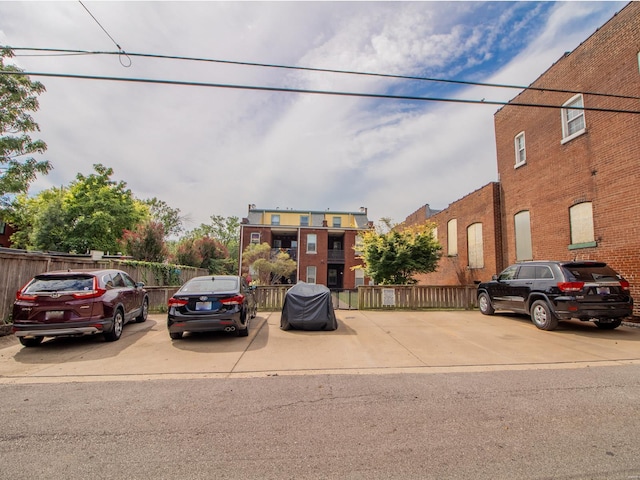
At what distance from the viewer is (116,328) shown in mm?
7574

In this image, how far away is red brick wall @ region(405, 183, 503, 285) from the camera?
50.1 ft

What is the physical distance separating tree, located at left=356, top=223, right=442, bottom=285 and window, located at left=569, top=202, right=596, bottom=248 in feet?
16.3

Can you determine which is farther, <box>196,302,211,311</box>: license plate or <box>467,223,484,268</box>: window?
<box>467,223,484,268</box>: window

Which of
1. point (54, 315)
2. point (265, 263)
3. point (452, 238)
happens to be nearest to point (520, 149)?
point (452, 238)

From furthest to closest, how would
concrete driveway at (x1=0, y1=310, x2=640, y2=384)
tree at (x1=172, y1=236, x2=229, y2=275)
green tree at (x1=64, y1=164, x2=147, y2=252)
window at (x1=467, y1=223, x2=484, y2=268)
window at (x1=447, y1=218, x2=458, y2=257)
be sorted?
tree at (x1=172, y1=236, x2=229, y2=275), green tree at (x1=64, y1=164, x2=147, y2=252), window at (x1=447, y1=218, x2=458, y2=257), window at (x1=467, y1=223, x2=484, y2=268), concrete driveway at (x1=0, y1=310, x2=640, y2=384)

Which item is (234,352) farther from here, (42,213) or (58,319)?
(42,213)

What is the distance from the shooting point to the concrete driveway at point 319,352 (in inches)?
211

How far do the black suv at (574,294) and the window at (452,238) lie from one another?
31.0 ft

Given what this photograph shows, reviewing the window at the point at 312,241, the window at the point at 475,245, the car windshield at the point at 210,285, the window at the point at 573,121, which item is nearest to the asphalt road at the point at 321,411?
the car windshield at the point at 210,285

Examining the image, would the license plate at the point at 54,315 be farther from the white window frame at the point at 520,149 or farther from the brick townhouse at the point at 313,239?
the brick townhouse at the point at 313,239

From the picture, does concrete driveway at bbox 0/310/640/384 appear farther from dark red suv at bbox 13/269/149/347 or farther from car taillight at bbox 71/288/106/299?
car taillight at bbox 71/288/106/299

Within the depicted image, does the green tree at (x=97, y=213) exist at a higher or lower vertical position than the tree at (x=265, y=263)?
higher

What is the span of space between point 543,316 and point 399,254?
652cm

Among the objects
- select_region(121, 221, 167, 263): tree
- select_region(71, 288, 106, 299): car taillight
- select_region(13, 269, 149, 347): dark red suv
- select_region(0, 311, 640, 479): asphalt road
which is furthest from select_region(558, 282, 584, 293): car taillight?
select_region(121, 221, 167, 263): tree
